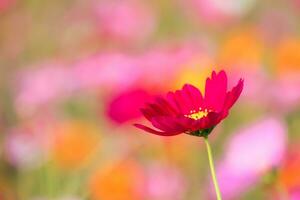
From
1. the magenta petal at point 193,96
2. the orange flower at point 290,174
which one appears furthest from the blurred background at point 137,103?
the magenta petal at point 193,96

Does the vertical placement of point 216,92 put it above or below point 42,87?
above

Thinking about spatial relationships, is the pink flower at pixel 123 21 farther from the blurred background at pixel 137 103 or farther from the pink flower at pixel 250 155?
the pink flower at pixel 250 155

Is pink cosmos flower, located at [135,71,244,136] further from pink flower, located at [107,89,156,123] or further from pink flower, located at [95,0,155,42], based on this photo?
pink flower, located at [95,0,155,42]

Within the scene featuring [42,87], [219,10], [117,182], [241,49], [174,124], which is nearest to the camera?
[174,124]

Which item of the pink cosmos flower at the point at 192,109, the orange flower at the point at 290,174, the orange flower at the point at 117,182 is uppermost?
the pink cosmos flower at the point at 192,109

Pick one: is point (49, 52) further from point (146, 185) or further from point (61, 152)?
point (146, 185)

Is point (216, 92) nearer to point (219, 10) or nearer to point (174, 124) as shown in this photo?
point (174, 124)

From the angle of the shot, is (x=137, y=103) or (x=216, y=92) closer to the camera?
(x=216, y=92)

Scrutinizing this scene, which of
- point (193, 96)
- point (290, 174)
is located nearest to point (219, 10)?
point (290, 174)

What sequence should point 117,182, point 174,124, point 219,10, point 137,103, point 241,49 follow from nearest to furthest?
point 174,124 < point 137,103 < point 117,182 < point 241,49 < point 219,10
